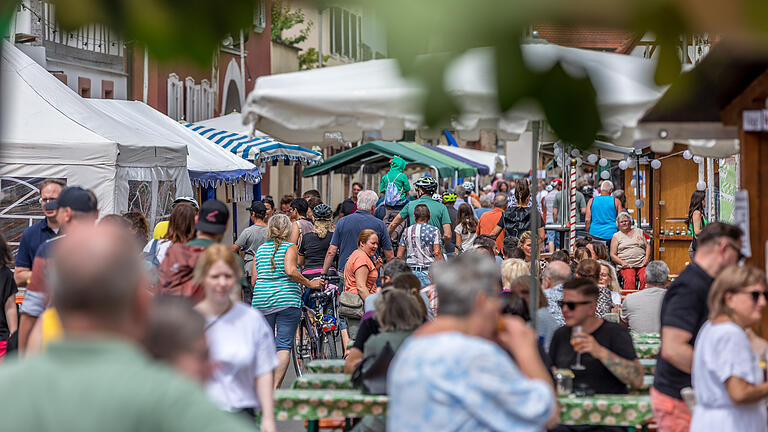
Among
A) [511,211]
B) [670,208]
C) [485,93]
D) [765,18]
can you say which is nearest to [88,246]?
[485,93]

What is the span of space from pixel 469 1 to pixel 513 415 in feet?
6.23

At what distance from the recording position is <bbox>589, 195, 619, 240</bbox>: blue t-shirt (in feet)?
48.1

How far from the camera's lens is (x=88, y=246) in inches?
89.9

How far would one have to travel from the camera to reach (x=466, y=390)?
3.59 metres

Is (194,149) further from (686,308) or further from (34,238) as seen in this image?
(686,308)

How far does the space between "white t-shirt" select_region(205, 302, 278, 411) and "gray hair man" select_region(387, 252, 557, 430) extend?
1556mm

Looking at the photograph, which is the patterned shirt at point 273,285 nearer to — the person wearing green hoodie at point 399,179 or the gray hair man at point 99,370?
the person wearing green hoodie at point 399,179

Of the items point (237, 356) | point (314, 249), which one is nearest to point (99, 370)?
point (237, 356)

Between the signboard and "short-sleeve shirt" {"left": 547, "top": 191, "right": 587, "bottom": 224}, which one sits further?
"short-sleeve shirt" {"left": 547, "top": 191, "right": 587, "bottom": 224}

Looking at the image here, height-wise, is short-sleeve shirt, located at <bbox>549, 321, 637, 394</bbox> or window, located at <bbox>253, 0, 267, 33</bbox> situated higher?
window, located at <bbox>253, 0, 267, 33</bbox>

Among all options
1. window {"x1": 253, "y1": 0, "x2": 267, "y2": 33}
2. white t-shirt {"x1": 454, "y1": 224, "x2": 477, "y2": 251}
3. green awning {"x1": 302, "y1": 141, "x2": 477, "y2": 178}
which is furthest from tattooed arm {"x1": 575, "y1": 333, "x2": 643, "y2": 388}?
green awning {"x1": 302, "y1": 141, "x2": 477, "y2": 178}

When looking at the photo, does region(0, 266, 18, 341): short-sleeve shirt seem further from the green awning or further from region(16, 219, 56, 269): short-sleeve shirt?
the green awning

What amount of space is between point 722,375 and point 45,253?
12.5 ft

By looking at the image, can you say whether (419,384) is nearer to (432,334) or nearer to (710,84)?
(432,334)
